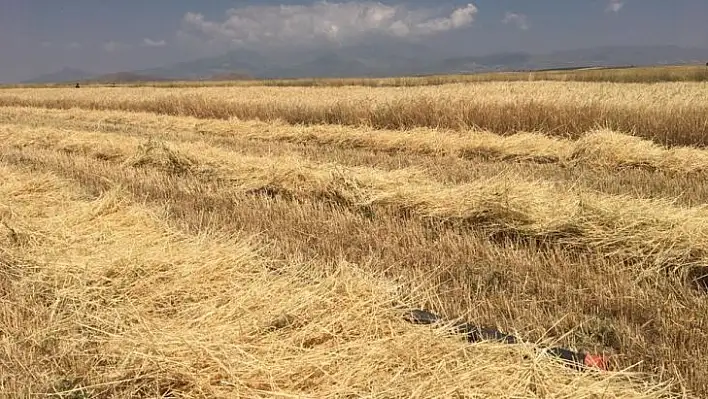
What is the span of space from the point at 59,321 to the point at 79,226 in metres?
2.12

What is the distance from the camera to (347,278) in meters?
3.71

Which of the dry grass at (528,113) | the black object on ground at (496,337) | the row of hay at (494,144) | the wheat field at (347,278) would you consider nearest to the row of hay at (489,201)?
the wheat field at (347,278)

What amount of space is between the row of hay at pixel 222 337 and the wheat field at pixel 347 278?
1 cm

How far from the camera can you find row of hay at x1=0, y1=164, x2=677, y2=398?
258cm

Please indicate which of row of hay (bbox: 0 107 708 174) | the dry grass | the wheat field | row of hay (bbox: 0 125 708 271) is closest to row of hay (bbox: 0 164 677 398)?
the wheat field

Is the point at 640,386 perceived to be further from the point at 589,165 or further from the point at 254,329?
the point at 589,165

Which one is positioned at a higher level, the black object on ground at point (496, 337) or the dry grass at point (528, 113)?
the dry grass at point (528, 113)

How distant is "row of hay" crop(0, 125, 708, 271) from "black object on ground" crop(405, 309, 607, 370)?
182 cm

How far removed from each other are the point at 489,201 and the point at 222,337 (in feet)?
10.9

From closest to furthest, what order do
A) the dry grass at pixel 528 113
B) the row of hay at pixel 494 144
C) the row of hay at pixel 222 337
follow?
the row of hay at pixel 222 337
the row of hay at pixel 494 144
the dry grass at pixel 528 113

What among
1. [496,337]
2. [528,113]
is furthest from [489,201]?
[528,113]

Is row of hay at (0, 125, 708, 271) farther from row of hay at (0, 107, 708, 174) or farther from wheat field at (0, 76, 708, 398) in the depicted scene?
row of hay at (0, 107, 708, 174)

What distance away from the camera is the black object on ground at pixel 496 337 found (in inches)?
106

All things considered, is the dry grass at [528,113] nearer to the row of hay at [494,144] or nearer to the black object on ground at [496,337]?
the row of hay at [494,144]
